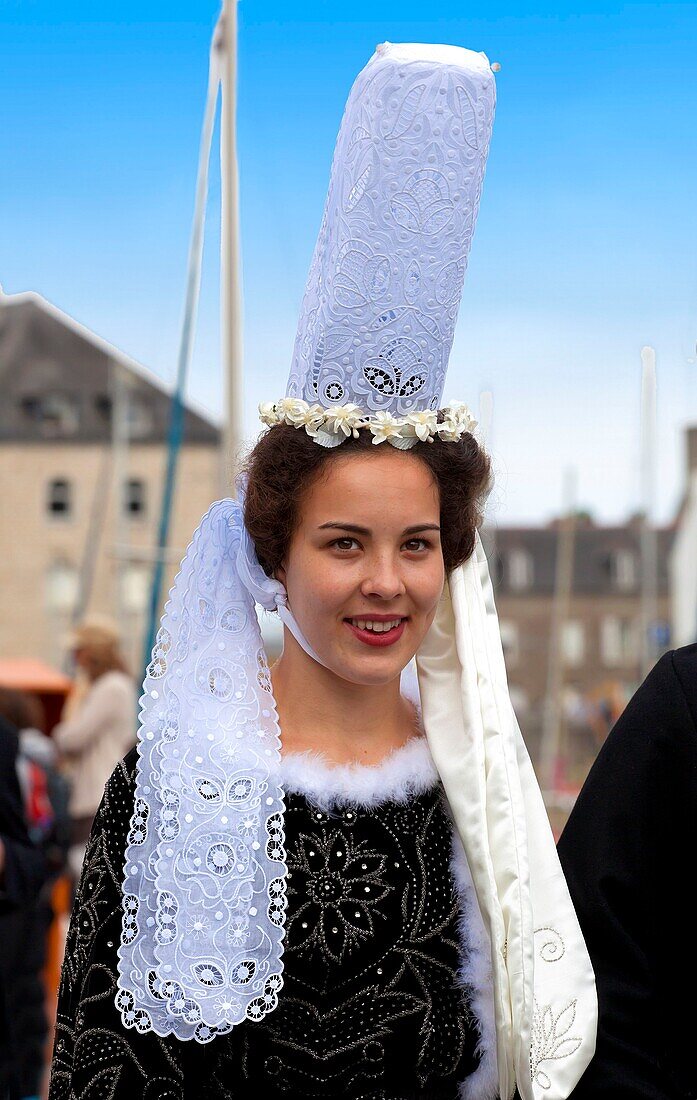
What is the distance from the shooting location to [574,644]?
4962 cm

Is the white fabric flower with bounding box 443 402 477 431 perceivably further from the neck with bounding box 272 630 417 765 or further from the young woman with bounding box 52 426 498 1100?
the neck with bounding box 272 630 417 765

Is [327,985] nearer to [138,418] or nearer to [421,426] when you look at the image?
[421,426]

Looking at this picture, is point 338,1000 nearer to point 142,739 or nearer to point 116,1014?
point 116,1014

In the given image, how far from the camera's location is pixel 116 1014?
2088 mm

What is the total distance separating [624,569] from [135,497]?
19727 mm

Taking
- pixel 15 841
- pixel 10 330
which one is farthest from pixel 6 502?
pixel 15 841

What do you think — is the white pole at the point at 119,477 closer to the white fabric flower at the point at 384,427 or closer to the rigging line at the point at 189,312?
the rigging line at the point at 189,312

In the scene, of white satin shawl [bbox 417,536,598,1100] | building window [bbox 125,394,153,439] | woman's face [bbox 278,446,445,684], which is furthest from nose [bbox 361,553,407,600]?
building window [bbox 125,394,153,439]

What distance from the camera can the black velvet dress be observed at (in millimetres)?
2074

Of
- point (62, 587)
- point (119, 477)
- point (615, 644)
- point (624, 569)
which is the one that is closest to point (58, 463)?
point (62, 587)

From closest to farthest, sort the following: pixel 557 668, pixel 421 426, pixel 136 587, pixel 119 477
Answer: pixel 421 426, pixel 557 668, pixel 119 477, pixel 136 587

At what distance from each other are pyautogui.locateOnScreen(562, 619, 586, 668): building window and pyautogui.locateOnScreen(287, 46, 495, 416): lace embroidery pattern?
47264mm

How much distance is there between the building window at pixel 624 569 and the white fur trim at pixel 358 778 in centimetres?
4902

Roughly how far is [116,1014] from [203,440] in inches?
1369
